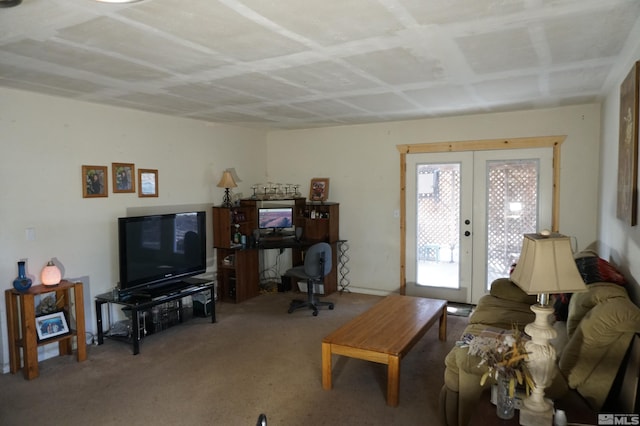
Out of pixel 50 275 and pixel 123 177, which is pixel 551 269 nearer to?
pixel 50 275

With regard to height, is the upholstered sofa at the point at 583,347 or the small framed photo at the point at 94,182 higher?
the small framed photo at the point at 94,182

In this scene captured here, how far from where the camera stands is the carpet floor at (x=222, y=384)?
2865 mm

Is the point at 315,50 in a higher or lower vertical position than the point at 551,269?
higher

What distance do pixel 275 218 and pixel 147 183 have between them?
1833 mm

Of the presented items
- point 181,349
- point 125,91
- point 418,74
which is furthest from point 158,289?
point 418,74

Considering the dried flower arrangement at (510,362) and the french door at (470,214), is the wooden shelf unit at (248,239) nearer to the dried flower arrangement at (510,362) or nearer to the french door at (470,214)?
the french door at (470,214)

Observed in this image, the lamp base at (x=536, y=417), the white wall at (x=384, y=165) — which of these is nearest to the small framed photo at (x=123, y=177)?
the white wall at (x=384, y=165)

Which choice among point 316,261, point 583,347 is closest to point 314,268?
point 316,261

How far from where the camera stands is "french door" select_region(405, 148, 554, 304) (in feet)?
16.2

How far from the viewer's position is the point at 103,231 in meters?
4.30

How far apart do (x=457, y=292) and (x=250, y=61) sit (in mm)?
3923

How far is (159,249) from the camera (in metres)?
4.49

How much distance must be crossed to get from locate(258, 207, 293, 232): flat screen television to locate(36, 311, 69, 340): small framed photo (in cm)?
271

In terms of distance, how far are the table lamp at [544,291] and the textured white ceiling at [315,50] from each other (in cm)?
115
